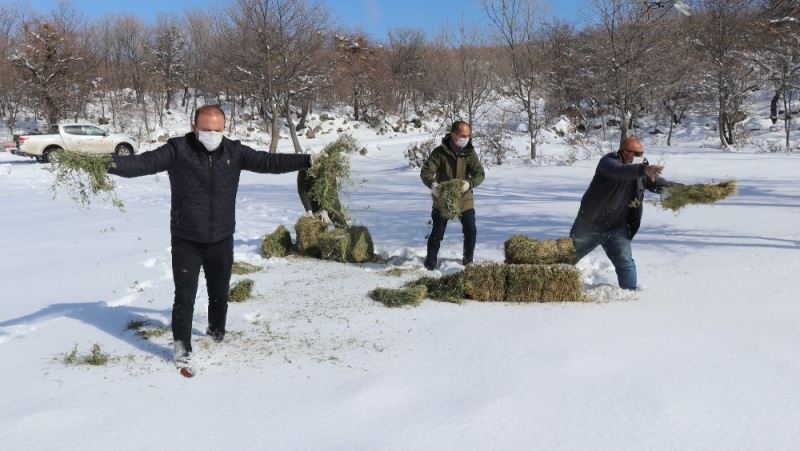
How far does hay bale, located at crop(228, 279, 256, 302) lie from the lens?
4.82 metres

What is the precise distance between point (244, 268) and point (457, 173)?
2507 millimetres

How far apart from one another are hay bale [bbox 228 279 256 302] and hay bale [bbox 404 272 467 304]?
146 centimetres

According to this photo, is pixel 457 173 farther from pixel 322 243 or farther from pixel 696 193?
pixel 696 193

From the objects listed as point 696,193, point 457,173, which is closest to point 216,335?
point 457,173

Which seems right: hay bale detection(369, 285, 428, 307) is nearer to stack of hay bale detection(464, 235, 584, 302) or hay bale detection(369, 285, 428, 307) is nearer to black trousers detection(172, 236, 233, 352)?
stack of hay bale detection(464, 235, 584, 302)

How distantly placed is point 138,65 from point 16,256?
3733 centimetres

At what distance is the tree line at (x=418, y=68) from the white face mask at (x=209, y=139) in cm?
746

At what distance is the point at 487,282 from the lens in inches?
190

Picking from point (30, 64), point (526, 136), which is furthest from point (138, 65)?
point (526, 136)

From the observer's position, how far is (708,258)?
5977 mm

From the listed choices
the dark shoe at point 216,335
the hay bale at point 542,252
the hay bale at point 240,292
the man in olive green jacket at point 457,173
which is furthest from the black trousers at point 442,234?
the dark shoe at point 216,335

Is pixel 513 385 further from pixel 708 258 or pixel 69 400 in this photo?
pixel 708 258

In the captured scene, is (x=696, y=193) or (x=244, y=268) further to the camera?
(x=244, y=268)

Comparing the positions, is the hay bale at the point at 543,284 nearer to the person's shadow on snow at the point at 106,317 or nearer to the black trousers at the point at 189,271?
the black trousers at the point at 189,271
